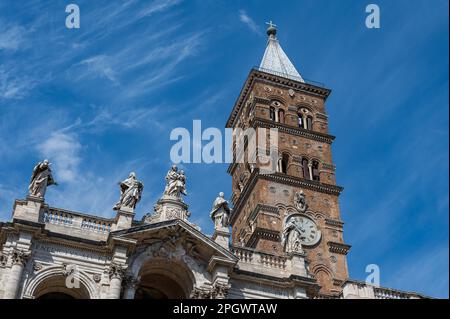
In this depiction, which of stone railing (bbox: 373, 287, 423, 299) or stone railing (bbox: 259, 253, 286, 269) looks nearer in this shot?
stone railing (bbox: 259, 253, 286, 269)

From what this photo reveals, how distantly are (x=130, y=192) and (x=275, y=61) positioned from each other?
3954 cm

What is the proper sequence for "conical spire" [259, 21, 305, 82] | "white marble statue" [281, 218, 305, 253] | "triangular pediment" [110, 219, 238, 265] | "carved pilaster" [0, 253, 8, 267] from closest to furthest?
"carved pilaster" [0, 253, 8, 267] < "triangular pediment" [110, 219, 238, 265] < "white marble statue" [281, 218, 305, 253] < "conical spire" [259, 21, 305, 82]

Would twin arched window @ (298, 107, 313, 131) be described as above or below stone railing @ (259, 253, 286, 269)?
above

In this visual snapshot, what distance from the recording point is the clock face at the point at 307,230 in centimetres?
5656

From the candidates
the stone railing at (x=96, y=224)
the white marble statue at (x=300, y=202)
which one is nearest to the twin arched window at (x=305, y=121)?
the white marble statue at (x=300, y=202)

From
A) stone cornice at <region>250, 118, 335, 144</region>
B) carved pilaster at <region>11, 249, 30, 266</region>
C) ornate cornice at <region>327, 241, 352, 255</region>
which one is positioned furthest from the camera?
stone cornice at <region>250, 118, 335, 144</region>

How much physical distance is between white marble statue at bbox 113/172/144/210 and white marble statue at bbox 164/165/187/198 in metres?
1.96

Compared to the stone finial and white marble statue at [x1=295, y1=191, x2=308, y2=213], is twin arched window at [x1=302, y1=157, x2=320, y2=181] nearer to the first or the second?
white marble statue at [x1=295, y1=191, x2=308, y2=213]

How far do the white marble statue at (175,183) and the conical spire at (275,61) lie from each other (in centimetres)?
3174

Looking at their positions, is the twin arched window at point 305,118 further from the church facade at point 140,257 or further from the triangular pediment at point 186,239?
the triangular pediment at point 186,239

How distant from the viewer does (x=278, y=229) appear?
2208 inches

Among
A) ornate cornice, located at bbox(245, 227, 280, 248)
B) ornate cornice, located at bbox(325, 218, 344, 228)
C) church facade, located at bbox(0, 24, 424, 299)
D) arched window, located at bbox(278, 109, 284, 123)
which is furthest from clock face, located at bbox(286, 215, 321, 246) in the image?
church facade, located at bbox(0, 24, 424, 299)

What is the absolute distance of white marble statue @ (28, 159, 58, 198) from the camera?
36853 millimetres
